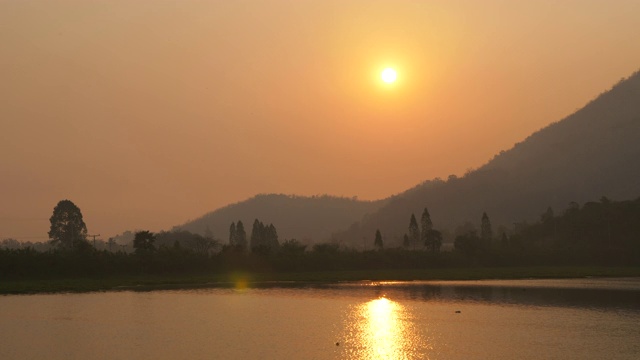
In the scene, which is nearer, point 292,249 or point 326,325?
point 326,325

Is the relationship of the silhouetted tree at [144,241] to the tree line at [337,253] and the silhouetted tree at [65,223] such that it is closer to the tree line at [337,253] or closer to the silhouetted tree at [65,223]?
the tree line at [337,253]

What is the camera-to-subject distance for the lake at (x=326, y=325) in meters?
36.0

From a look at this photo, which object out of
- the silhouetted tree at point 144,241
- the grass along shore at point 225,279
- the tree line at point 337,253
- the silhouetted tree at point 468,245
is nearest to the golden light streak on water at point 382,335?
the grass along shore at point 225,279

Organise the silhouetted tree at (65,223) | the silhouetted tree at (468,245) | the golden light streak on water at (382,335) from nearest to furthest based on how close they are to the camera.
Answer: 1. the golden light streak on water at (382,335)
2. the silhouetted tree at (468,245)
3. the silhouetted tree at (65,223)

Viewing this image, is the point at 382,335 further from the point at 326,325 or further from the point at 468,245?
the point at 468,245

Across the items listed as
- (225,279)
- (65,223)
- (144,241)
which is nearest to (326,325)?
(225,279)

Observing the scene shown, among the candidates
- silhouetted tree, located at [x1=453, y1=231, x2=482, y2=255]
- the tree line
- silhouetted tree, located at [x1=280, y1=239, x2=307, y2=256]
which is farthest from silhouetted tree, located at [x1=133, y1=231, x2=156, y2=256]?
silhouetted tree, located at [x1=453, y1=231, x2=482, y2=255]

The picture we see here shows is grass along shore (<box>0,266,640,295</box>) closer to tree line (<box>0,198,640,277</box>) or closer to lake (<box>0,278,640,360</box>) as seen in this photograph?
tree line (<box>0,198,640,277</box>)

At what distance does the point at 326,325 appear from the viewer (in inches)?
1783

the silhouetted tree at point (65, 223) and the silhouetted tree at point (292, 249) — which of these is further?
the silhouetted tree at point (65, 223)

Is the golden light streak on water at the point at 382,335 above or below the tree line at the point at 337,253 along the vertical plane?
below

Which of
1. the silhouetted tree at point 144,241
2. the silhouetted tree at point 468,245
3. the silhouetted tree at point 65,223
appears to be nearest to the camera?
the silhouetted tree at point 144,241

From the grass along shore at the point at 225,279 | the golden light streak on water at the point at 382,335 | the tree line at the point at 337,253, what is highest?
the tree line at the point at 337,253

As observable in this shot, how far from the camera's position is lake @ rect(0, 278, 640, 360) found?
3600 cm
